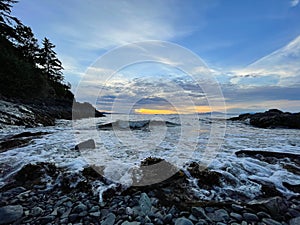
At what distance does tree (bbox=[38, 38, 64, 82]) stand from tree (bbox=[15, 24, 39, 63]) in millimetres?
2346

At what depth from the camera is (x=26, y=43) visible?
3669cm

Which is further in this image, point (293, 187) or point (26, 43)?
point (26, 43)

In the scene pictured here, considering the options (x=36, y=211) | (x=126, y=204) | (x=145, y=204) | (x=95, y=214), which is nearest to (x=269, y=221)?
(x=145, y=204)

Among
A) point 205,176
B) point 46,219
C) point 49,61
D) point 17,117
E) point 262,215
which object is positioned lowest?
point 46,219

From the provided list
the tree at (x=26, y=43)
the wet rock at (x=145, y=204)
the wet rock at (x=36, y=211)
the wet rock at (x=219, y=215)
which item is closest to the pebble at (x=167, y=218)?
the wet rock at (x=145, y=204)

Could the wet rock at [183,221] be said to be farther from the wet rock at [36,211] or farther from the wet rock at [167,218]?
the wet rock at [36,211]

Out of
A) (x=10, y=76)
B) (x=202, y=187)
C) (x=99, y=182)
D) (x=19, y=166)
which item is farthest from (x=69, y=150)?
(x=10, y=76)

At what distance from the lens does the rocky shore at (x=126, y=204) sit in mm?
2711

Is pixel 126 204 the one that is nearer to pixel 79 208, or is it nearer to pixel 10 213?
pixel 79 208

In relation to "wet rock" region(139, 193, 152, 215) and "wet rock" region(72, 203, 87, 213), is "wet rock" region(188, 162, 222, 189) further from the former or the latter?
"wet rock" region(72, 203, 87, 213)

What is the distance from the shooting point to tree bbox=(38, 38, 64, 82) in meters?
44.4

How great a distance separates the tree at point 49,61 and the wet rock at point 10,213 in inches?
1946

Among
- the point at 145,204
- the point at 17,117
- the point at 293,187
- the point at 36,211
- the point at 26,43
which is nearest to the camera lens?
the point at 36,211

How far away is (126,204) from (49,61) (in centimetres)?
5161
